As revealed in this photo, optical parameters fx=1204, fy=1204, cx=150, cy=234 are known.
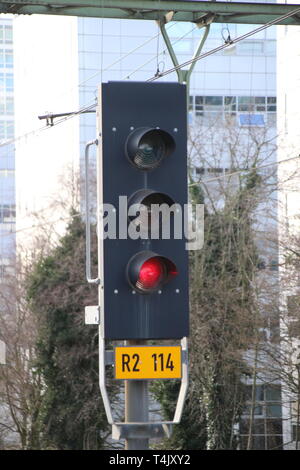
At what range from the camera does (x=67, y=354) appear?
35938 millimetres

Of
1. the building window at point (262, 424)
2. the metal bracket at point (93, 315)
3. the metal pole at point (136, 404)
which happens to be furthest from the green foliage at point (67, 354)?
the metal pole at point (136, 404)

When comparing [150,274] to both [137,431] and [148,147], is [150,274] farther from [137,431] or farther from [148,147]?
[137,431]

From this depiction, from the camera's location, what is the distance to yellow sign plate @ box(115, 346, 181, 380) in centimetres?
696

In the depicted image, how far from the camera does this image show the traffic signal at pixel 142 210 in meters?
6.86

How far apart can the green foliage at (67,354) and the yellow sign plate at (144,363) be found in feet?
92.6

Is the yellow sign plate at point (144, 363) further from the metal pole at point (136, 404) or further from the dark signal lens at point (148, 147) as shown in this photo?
the dark signal lens at point (148, 147)

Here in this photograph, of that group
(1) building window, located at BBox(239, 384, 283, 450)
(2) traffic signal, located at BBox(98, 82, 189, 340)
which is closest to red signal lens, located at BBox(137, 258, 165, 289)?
(2) traffic signal, located at BBox(98, 82, 189, 340)

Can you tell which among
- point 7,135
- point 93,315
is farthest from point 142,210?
point 7,135

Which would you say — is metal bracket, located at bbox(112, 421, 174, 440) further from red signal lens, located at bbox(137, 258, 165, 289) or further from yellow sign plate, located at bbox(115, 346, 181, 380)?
red signal lens, located at bbox(137, 258, 165, 289)

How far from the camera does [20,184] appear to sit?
70688mm

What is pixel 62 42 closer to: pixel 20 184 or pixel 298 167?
pixel 20 184

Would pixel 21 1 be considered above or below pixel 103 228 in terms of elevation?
above
